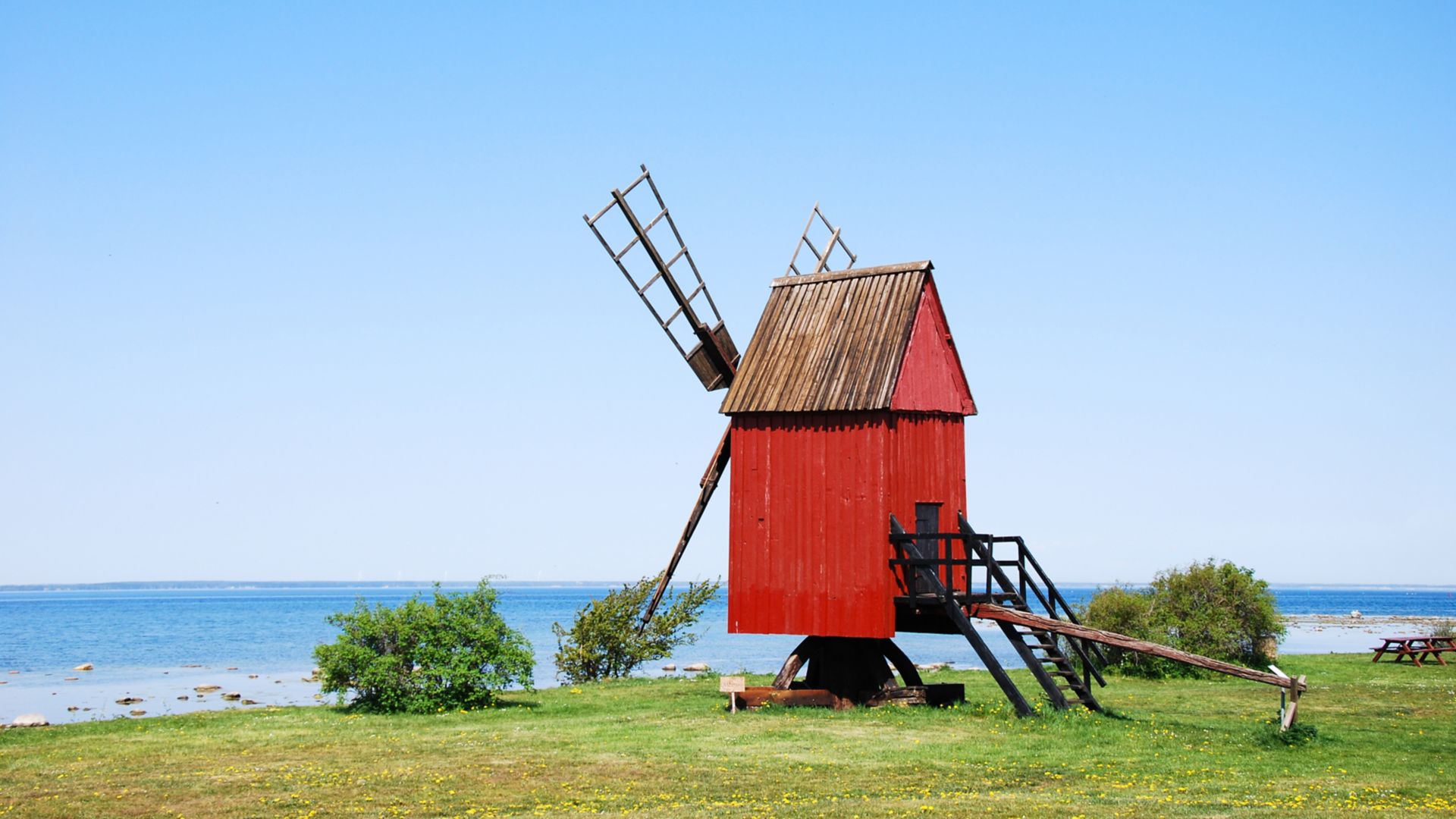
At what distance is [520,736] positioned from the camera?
2108 cm

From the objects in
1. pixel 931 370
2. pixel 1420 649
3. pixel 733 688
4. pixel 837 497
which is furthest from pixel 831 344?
pixel 1420 649

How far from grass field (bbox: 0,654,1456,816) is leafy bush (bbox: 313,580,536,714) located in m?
0.65

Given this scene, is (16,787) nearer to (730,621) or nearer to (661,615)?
(730,621)

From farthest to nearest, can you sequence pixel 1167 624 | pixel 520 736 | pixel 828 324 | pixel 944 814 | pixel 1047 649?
pixel 1167 624, pixel 828 324, pixel 1047 649, pixel 520 736, pixel 944 814

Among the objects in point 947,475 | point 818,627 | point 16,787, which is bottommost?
point 16,787

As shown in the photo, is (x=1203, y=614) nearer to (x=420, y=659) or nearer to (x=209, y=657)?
(x=420, y=659)

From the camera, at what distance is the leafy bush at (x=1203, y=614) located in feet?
108

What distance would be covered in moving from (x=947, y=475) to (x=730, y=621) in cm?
510

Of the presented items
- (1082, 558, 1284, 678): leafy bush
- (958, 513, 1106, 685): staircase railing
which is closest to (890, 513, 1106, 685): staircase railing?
(958, 513, 1106, 685): staircase railing

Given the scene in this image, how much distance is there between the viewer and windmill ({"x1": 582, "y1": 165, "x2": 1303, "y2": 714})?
23.5 metres

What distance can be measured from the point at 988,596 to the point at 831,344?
18.3 feet

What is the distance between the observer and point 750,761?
60.0 ft

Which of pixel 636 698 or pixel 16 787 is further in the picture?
pixel 636 698

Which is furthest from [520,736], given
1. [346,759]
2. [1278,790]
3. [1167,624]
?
[1167,624]
